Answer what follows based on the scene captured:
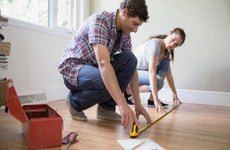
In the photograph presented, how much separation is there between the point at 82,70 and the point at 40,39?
3.44 feet

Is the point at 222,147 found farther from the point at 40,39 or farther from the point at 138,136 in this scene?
the point at 40,39

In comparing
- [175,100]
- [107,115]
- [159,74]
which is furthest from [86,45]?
[175,100]

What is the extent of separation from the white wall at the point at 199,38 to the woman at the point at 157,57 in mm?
445

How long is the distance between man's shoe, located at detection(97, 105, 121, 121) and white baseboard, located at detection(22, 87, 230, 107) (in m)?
0.96

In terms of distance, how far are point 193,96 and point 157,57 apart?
3.42 feet

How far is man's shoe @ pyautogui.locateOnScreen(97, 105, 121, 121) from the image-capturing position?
1.66 meters

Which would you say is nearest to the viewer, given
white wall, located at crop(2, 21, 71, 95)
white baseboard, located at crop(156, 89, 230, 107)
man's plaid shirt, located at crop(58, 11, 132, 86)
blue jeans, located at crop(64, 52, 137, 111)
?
man's plaid shirt, located at crop(58, 11, 132, 86)

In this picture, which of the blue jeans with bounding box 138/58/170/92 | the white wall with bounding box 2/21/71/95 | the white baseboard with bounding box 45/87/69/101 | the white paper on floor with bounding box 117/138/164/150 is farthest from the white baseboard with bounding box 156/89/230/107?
the white paper on floor with bounding box 117/138/164/150

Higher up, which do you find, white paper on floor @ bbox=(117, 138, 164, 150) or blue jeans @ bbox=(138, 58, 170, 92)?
blue jeans @ bbox=(138, 58, 170, 92)

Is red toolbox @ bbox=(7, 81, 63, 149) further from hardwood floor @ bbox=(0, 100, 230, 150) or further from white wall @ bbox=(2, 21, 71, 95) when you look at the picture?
white wall @ bbox=(2, 21, 71, 95)

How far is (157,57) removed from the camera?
2.10 m

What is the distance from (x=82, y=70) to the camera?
1.48 m

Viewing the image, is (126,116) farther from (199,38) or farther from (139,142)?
(199,38)

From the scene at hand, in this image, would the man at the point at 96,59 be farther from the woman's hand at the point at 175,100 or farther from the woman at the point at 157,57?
the woman's hand at the point at 175,100
